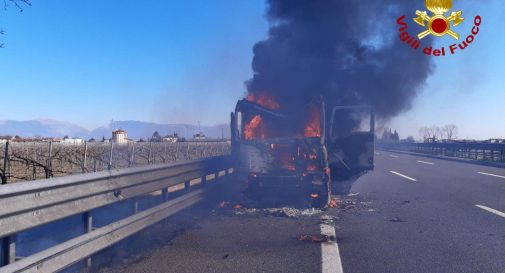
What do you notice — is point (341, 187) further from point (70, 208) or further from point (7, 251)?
point (7, 251)

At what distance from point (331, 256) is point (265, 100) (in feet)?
23.2

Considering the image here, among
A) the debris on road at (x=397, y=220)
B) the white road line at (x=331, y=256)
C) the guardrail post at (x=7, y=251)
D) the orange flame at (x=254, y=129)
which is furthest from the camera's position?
the orange flame at (x=254, y=129)

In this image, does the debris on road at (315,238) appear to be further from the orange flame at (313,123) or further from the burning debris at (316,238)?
the orange flame at (313,123)

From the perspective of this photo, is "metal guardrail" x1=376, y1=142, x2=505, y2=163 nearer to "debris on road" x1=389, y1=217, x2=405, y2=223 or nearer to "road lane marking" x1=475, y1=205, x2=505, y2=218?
"road lane marking" x1=475, y1=205, x2=505, y2=218

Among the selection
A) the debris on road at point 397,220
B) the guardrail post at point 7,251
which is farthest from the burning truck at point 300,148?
the guardrail post at point 7,251

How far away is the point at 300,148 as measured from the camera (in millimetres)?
9164

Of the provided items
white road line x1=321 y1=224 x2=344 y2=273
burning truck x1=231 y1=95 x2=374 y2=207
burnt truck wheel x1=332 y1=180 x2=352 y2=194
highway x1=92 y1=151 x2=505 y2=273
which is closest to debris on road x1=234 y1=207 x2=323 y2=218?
highway x1=92 y1=151 x2=505 y2=273

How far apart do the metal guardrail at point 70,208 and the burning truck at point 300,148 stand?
3108 mm

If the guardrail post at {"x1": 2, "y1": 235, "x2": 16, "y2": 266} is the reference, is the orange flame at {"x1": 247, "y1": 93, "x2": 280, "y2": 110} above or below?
above

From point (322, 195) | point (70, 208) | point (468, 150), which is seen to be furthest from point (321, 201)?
point (468, 150)

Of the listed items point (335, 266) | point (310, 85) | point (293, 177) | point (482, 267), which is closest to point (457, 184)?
point (310, 85)

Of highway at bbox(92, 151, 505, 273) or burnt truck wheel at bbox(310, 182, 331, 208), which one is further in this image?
burnt truck wheel at bbox(310, 182, 331, 208)

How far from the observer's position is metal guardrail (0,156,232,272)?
335 centimetres

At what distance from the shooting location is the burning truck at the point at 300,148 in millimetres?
9055
